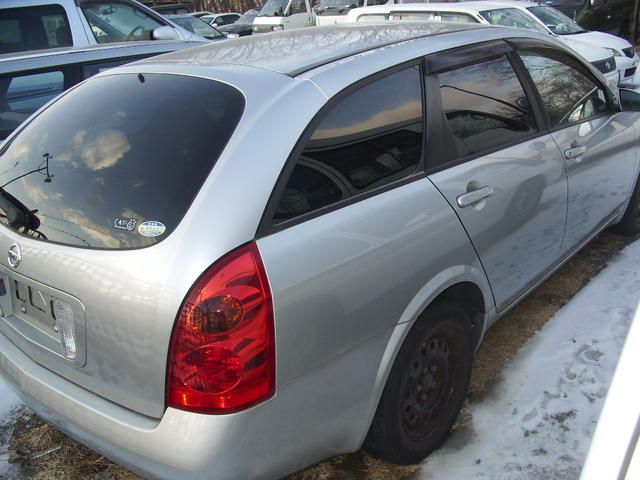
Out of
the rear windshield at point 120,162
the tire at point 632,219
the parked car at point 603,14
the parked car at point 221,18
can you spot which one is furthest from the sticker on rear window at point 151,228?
the parked car at point 221,18

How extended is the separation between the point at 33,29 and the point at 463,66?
485 cm

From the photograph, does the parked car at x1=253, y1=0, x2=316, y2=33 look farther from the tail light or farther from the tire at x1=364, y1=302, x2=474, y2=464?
the tail light

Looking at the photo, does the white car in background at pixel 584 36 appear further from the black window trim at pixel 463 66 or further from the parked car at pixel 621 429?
the parked car at pixel 621 429

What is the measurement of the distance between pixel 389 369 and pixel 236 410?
24.8 inches

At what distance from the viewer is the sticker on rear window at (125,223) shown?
1796 mm

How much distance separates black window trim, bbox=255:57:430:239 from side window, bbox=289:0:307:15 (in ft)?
49.1

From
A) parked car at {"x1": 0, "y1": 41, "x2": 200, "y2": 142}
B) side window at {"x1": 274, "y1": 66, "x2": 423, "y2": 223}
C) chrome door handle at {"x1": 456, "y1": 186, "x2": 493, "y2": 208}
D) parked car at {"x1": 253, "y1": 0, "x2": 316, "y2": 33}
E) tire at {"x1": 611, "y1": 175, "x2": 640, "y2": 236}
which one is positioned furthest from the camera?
parked car at {"x1": 253, "y1": 0, "x2": 316, "y2": 33}

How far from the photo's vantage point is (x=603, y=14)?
15320 mm

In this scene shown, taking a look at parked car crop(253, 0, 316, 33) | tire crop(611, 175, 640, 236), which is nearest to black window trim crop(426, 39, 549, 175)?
tire crop(611, 175, 640, 236)

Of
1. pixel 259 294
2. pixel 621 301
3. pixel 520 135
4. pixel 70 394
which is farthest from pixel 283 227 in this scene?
pixel 621 301

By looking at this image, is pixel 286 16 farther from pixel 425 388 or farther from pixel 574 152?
pixel 425 388

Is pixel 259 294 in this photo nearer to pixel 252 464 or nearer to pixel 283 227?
pixel 283 227

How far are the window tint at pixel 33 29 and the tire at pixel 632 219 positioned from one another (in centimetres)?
525

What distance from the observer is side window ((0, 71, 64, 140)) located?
4.30 m
